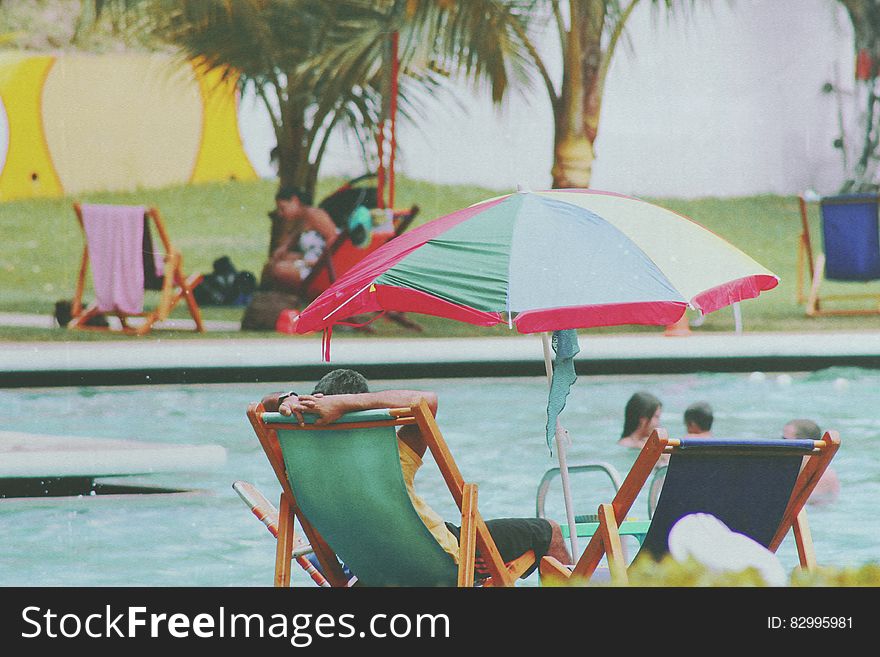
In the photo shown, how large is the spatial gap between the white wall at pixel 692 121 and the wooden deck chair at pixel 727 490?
1352cm

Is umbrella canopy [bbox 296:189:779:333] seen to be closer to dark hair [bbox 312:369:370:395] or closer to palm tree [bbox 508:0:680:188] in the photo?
dark hair [bbox 312:369:370:395]

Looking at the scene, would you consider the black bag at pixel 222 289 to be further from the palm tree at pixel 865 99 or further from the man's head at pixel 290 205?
the palm tree at pixel 865 99

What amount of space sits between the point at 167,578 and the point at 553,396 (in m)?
1.74

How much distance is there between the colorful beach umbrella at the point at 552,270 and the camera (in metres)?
3.37

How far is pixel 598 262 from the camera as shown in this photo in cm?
349

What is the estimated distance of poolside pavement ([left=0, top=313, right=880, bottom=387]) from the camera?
862 cm

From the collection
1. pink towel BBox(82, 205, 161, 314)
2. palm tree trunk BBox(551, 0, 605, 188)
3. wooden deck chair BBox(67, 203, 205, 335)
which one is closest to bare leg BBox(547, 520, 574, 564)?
wooden deck chair BBox(67, 203, 205, 335)

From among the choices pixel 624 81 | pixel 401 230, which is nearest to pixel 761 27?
pixel 624 81

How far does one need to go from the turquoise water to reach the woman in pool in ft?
0.35

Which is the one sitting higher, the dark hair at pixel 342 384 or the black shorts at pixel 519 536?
the dark hair at pixel 342 384

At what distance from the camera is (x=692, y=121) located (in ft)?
57.8

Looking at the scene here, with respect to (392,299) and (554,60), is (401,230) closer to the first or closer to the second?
(554,60)

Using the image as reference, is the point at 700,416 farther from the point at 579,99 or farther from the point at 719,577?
the point at 579,99

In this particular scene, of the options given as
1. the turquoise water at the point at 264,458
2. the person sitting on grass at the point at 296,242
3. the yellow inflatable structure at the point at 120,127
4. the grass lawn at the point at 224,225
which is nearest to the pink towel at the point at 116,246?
the person sitting on grass at the point at 296,242
